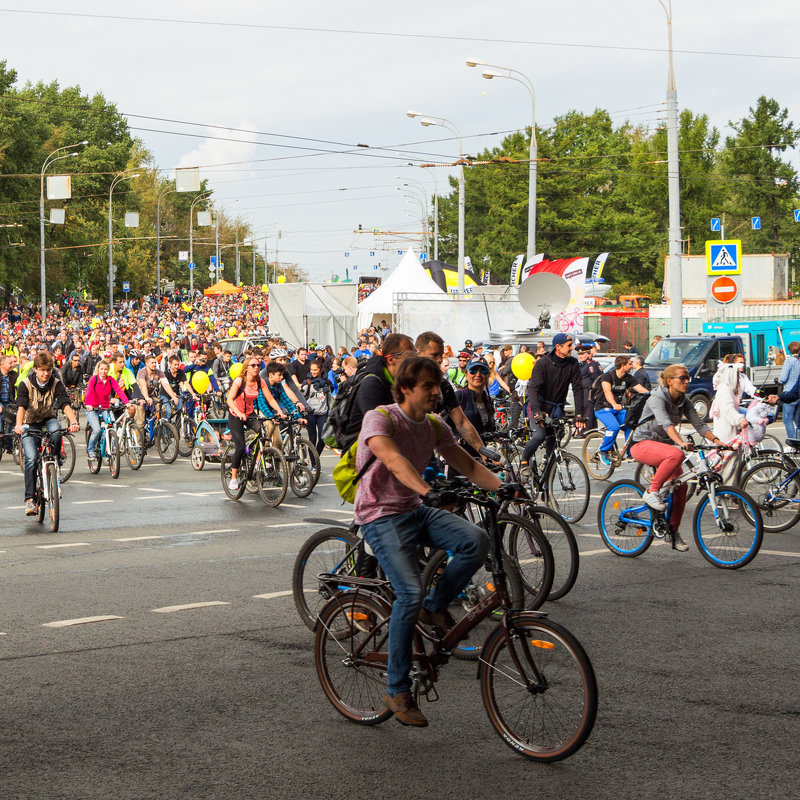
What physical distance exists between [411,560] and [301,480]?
9.37m

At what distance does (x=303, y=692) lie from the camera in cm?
585

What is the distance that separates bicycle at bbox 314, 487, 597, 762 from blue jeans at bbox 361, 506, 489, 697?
0.11 metres

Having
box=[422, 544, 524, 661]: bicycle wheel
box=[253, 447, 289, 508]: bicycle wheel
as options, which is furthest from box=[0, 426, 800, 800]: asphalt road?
box=[253, 447, 289, 508]: bicycle wheel

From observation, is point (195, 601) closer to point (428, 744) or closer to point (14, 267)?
point (428, 744)

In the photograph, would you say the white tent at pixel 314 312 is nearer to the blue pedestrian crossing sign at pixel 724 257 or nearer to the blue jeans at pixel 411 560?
the blue pedestrian crossing sign at pixel 724 257

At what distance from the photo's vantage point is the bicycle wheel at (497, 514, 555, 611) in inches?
290

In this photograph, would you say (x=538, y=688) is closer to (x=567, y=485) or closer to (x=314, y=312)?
(x=567, y=485)

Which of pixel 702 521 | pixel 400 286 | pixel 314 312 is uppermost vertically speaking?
pixel 400 286

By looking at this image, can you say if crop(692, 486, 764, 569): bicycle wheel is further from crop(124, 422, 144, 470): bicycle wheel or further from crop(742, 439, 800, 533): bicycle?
crop(124, 422, 144, 470): bicycle wheel

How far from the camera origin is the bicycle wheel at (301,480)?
14.3 meters

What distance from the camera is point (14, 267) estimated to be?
70750mm

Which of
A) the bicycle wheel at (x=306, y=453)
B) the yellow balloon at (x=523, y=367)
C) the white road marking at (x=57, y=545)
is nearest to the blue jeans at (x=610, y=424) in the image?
the bicycle wheel at (x=306, y=453)

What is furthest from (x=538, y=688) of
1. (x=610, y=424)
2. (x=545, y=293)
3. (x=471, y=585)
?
(x=545, y=293)

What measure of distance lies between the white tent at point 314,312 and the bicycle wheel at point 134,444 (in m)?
Result: 16.5
